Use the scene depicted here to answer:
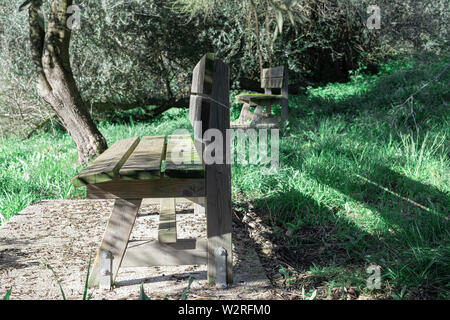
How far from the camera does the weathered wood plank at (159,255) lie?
2482 millimetres

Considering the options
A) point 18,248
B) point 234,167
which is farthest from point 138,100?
point 18,248

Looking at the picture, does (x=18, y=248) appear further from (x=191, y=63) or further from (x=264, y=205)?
(x=191, y=63)

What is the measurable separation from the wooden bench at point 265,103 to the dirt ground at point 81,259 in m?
2.10

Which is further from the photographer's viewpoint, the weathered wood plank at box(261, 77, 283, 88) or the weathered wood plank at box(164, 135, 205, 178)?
the weathered wood plank at box(261, 77, 283, 88)

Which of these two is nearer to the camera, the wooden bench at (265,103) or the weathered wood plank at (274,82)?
the wooden bench at (265,103)

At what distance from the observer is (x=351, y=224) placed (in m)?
3.29

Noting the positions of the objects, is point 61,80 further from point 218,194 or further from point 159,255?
point 218,194

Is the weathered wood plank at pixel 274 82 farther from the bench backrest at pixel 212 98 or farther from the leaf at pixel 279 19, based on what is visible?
the leaf at pixel 279 19

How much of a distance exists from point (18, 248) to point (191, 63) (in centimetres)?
654

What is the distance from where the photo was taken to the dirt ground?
2.35m

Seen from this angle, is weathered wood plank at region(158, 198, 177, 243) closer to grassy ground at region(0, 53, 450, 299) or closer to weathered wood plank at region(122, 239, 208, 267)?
weathered wood plank at region(122, 239, 208, 267)

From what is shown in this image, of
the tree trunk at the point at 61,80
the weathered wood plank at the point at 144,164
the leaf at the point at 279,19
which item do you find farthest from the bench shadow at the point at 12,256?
the leaf at the point at 279,19

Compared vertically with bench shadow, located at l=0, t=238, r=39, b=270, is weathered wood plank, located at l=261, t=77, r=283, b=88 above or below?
above

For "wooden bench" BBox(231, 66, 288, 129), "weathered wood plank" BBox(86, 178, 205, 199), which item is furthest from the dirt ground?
"wooden bench" BBox(231, 66, 288, 129)
